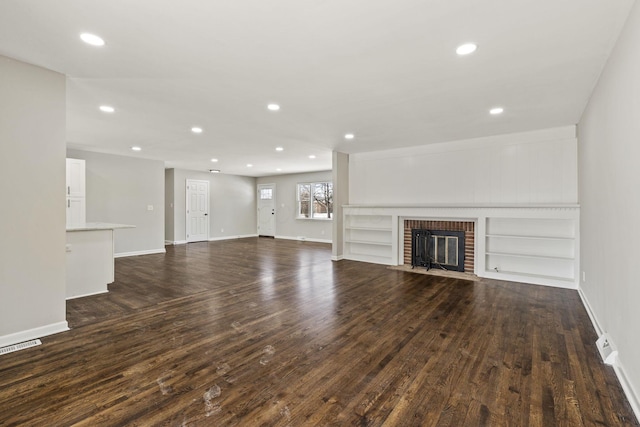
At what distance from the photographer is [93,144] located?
6.25 metres

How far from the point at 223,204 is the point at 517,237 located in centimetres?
930

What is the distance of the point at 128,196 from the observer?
7.71 meters

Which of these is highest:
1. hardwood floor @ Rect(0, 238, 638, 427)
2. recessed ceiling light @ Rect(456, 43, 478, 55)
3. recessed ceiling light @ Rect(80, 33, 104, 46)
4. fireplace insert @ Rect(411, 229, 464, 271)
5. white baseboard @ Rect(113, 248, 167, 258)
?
recessed ceiling light @ Rect(456, 43, 478, 55)

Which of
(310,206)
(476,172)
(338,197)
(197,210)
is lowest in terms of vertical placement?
(197,210)

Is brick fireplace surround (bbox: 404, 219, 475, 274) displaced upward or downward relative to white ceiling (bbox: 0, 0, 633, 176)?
downward

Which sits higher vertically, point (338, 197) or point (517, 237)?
point (338, 197)

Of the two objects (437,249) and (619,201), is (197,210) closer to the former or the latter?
(437,249)

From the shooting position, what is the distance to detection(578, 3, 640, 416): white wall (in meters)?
1.95

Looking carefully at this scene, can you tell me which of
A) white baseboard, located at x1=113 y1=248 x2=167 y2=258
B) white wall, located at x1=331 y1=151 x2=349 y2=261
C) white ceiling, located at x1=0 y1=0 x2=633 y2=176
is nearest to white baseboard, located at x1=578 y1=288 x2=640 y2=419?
white ceiling, located at x1=0 y1=0 x2=633 y2=176

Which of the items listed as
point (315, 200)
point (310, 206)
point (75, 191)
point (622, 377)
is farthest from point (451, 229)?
point (75, 191)

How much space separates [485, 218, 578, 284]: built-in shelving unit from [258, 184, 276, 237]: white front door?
26.4 ft

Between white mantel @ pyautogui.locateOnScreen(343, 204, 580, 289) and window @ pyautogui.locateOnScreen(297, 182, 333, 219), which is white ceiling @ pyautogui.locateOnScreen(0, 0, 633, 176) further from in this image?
window @ pyautogui.locateOnScreen(297, 182, 333, 219)

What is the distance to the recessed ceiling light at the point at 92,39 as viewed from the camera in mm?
2318

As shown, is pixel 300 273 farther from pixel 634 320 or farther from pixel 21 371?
pixel 634 320
